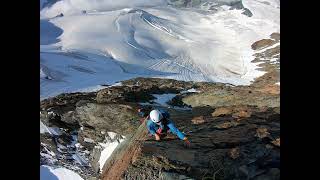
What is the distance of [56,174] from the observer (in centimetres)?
731

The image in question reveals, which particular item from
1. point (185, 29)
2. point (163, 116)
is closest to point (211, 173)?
point (163, 116)

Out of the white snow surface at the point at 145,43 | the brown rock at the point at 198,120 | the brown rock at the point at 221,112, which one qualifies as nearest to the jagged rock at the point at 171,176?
the brown rock at the point at 198,120

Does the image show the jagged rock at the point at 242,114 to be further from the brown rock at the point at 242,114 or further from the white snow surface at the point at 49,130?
the white snow surface at the point at 49,130

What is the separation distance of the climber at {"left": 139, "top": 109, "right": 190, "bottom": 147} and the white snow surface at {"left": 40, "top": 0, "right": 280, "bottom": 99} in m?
0.77

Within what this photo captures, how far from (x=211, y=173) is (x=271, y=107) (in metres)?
1.20

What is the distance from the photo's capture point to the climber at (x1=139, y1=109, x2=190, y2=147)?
7035mm

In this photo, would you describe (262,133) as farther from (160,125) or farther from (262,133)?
(160,125)

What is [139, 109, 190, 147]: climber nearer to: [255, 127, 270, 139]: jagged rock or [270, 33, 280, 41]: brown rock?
[255, 127, 270, 139]: jagged rock

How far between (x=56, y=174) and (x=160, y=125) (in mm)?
1479

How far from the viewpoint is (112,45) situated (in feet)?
25.9

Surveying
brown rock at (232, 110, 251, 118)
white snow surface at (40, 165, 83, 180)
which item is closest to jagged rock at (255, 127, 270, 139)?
brown rock at (232, 110, 251, 118)

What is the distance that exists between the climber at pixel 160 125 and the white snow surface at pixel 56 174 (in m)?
1.17
